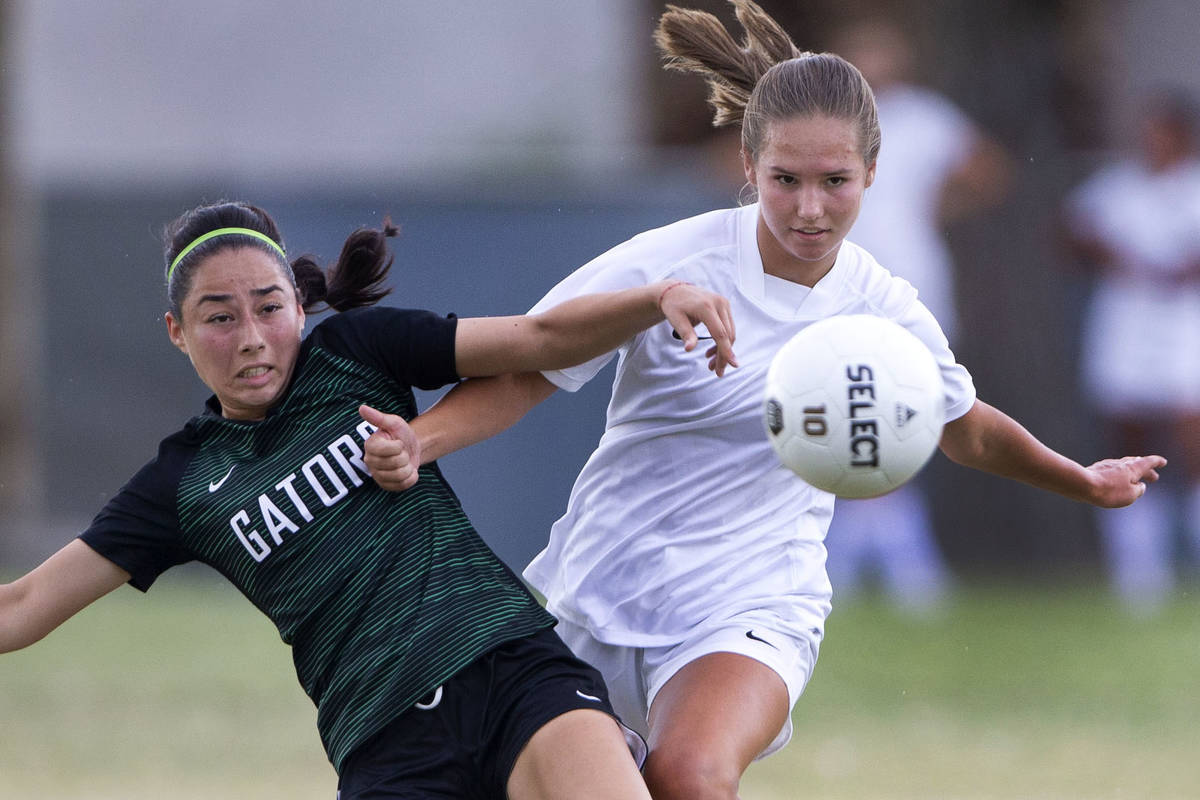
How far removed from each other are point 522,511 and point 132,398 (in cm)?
234

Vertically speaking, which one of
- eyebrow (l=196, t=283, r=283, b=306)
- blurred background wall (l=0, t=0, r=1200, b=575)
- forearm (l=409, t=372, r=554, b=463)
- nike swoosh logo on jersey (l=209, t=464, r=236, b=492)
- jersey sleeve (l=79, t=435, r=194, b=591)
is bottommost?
blurred background wall (l=0, t=0, r=1200, b=575)

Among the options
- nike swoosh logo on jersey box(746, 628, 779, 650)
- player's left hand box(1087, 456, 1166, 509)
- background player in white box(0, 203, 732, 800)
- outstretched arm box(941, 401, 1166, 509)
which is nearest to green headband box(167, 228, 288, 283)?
background player in white box(0, 203, 732, 800)

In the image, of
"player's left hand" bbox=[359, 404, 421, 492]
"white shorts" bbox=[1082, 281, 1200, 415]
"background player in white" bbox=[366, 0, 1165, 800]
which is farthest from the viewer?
"white shorts" bbox=[1082, 281, 1200, 415]

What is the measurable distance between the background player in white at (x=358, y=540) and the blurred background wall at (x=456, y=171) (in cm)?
377

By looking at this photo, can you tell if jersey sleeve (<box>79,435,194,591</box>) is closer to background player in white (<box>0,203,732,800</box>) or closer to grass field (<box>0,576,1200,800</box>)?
background player in white (<box>0,203,732,800</box>)

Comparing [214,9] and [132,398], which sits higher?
[214,9]

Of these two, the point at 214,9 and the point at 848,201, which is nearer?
the point at 848,201

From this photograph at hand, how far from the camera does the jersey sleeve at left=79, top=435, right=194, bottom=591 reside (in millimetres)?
3789

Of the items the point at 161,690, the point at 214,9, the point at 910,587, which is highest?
the point at 214,9

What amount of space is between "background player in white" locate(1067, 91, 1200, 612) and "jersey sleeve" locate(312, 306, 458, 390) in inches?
286

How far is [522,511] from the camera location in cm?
1012

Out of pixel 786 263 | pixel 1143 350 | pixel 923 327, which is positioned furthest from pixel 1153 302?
pixel 786 263

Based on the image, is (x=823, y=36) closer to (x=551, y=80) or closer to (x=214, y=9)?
(x=551, y=80)

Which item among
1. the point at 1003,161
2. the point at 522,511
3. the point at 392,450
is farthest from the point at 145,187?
the point at 392,450
